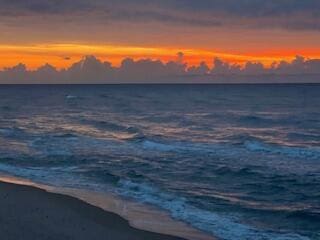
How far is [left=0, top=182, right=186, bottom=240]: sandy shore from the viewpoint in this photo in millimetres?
12865

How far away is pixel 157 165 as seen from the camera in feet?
82.5

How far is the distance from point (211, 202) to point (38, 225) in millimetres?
6105

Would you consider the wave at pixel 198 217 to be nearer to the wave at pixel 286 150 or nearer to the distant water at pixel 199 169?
the distant water at pixel 199 169

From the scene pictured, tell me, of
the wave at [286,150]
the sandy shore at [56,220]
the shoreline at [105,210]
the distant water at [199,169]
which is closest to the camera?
the sandy shore at [56,220]

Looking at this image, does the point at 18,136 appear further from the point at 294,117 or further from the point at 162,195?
the point at 294,117

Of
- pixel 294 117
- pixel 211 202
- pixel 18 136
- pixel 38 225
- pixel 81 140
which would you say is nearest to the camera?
pixel 38 225

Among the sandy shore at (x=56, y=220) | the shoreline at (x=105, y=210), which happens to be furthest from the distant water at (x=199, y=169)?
the sandy shore at (x=56, y=220)

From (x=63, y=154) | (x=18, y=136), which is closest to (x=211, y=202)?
(x=63, y=154)

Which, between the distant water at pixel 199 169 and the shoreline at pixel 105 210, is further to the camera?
the distant water at pixel 199 169

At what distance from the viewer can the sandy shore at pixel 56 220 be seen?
1286 centimetres

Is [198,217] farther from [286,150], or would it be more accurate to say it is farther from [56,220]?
[286,150]

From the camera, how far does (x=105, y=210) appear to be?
16.1 meters

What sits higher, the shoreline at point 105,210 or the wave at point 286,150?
the wave at point 286,150

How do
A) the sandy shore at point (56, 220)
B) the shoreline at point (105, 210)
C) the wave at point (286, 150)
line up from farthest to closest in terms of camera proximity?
the wave at point (286, 150)
the shoreline at point (105, 210)
the sandy shore at point (56, 220)
